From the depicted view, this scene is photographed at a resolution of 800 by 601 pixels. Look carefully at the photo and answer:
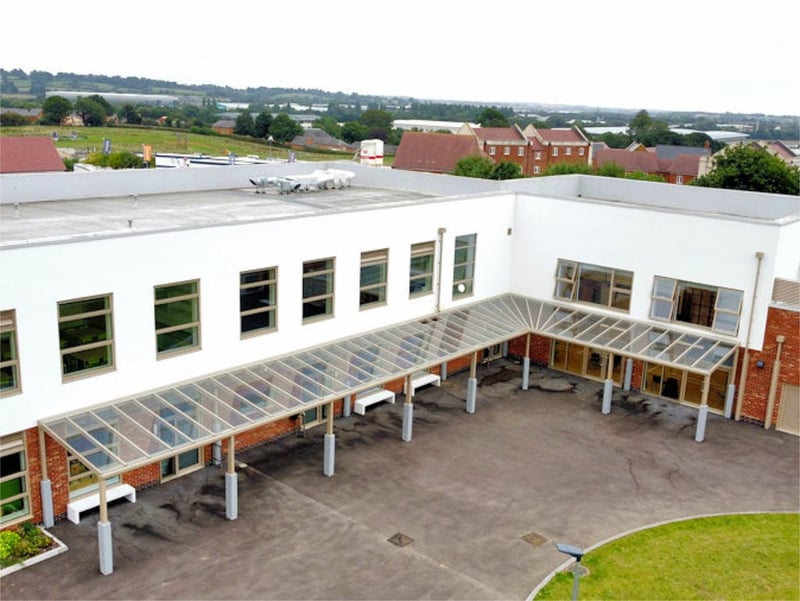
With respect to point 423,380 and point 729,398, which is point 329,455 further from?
point 729,398

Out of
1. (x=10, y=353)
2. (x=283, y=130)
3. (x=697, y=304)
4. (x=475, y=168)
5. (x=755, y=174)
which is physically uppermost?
(x=755, y=174)

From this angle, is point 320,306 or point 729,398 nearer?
point 320,306

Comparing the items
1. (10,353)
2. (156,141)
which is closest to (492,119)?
(156,141)

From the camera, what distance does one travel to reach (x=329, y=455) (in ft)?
56.5

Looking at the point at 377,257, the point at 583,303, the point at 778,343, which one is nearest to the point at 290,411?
the point at 377,257

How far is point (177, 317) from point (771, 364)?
1535 cm

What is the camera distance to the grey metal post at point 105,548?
13.2 m

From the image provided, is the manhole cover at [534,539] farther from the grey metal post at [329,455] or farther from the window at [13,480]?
the window at [13,480]

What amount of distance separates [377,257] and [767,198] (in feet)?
47.7

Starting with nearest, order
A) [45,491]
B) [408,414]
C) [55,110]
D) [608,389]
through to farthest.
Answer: [45,491]
[408,414]
[608,389]
[55,110]

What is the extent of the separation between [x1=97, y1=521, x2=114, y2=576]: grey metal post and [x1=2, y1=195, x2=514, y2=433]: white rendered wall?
2.57 meters

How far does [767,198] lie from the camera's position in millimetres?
26453

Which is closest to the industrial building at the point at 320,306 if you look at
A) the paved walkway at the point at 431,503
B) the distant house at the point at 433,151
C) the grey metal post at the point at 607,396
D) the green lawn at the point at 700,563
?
the grey metal post at the point at 607,396

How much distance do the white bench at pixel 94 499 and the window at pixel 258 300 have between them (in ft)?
13.9
